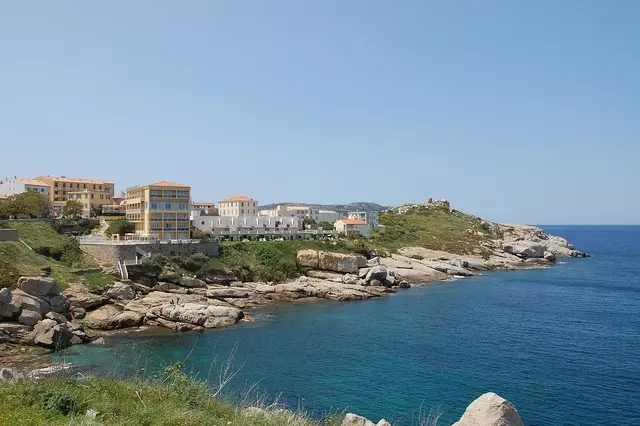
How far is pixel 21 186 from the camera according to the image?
90.1 m

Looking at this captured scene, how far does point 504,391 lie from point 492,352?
919 cm

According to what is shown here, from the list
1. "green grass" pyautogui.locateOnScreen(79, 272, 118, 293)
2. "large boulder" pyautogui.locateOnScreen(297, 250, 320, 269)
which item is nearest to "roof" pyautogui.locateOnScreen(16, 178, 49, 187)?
"green grass" pyautogui.locateOnScreen(79, 272, 118, 293)

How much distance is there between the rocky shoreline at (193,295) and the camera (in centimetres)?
3975

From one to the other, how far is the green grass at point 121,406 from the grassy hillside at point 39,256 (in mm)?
33777

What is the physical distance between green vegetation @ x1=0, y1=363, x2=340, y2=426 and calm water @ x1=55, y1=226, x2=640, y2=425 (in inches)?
163

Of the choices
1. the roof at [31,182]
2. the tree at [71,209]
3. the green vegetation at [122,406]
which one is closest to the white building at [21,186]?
the roof at [31,182]

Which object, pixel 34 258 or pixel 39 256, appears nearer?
pixel 34 258

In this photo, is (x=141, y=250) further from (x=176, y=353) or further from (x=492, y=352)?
(x=492, y=352)

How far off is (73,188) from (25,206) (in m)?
26.5

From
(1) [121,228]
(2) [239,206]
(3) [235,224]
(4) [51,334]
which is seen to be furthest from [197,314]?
(2) [239,206]

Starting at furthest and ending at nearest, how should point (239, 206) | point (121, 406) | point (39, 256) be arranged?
point (239, 206)
point (39, 256)
point (121, 406)

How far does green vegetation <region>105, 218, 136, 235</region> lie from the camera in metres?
Answer: 71.4

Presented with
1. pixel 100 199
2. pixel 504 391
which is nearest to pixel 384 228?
pixel 100 199

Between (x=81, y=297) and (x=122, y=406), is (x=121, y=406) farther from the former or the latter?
(x=81, y=297)
